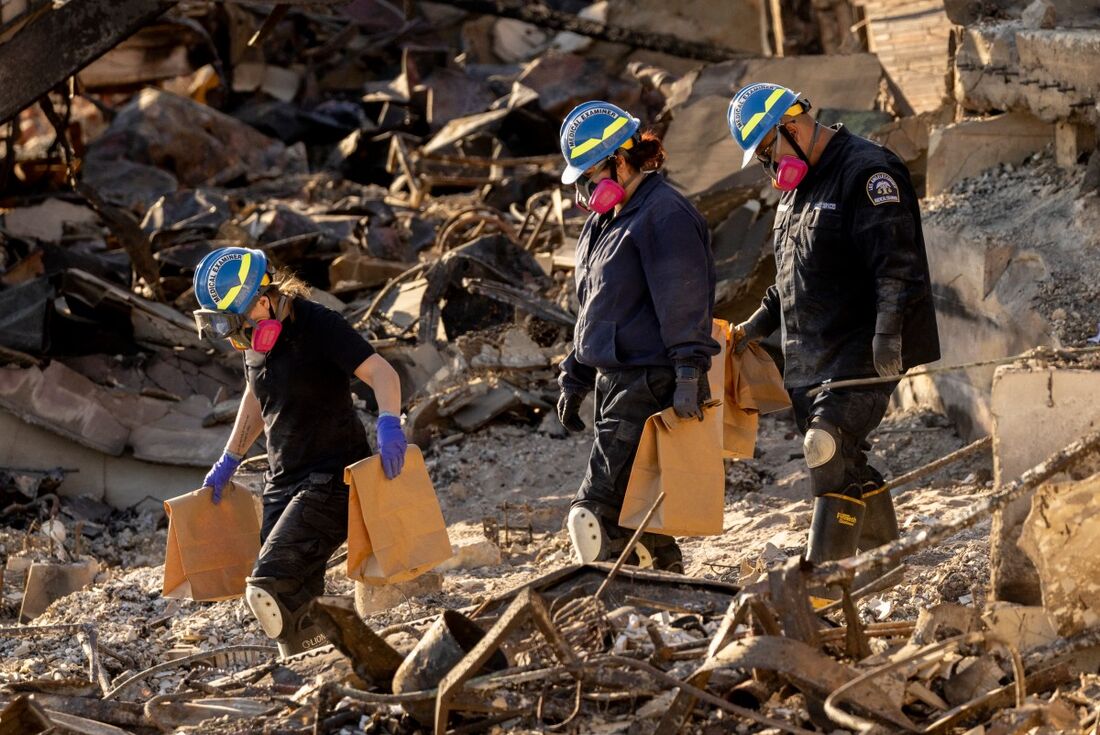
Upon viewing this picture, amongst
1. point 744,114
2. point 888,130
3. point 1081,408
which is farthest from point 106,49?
point 1081,408

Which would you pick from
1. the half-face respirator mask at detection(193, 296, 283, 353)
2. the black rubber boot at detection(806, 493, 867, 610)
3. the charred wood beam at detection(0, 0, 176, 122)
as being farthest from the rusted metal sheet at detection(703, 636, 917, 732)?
the charred wood beam at detection(0, 0, 176, 122)

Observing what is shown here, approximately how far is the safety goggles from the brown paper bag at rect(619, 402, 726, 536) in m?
1.43

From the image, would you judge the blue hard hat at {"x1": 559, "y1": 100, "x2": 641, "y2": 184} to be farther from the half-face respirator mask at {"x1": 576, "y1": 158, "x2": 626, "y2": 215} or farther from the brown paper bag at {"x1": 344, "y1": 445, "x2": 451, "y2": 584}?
the brown paper bag at {"x1": 344, "y1": 445, "x2": 451, "y2": 584}

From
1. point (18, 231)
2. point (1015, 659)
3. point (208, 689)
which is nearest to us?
point (1015, 659)

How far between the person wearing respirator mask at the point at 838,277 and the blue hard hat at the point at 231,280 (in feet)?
5.60

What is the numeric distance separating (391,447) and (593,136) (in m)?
1.27

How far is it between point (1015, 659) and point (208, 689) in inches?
94.9

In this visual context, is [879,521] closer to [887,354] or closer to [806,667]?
[887,354]

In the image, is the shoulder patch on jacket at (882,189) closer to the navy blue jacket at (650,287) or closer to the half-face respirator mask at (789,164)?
the half-face respirator mask at (789,164)

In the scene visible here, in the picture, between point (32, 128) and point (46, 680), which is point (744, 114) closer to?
point (46, 680)

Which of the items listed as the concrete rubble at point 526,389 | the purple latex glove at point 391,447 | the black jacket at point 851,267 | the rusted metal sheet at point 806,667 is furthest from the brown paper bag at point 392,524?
the rusted metal sheet at point 806,667

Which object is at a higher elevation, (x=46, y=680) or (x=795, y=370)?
(x=795, y=370)

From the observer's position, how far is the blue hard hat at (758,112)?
5219mm

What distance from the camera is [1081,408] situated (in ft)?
13.4
